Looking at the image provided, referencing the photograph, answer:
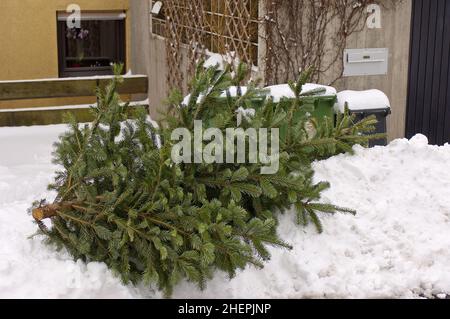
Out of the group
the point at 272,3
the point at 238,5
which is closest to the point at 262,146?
the point at 272,3

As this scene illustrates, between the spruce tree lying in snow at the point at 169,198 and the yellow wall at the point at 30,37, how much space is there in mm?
8373

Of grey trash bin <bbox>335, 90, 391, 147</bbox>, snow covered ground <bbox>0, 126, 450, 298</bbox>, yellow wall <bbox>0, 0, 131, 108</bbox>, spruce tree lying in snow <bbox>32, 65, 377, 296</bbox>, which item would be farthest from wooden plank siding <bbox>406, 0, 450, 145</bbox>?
yellow wall <bbox>0, 0, 131, 108</bbox>

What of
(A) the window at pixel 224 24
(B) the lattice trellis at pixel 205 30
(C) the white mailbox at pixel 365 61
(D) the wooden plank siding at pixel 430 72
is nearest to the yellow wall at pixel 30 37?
(B) the lattice trellis at pixel 205 30

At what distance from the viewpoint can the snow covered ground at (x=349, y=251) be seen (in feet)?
11.7

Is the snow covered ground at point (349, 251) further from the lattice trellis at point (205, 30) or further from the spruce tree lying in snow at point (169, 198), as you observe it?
the lattice trellis at point (205, 30)

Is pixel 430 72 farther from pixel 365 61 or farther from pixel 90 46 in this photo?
pixel 90 46

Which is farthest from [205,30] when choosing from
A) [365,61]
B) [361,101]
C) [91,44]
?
Answer: [91,44]

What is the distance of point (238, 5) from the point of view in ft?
26.8

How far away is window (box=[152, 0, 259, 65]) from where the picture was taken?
793cm

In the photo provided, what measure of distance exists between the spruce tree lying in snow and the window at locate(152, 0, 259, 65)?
3.80 m

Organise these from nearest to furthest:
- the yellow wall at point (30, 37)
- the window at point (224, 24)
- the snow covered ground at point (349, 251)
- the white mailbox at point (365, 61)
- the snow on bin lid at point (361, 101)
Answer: the snow covered ground at point (349, 251) → the snow on bin lid at point (361, 101) → the white mailbox at point (365, 61) → the window at point (224, 24) → the yellow wall at point (30, 37)

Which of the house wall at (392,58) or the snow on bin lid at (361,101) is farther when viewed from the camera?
the house wall at (392,58)

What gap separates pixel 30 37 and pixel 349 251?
9.14 metres
